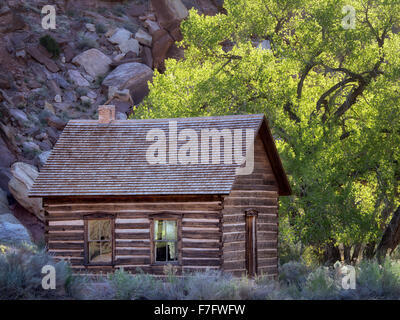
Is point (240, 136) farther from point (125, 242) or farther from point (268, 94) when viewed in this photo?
point (268, 94)

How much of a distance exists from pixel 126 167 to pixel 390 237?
9666 millimetres

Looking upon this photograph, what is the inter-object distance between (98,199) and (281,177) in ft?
20.4

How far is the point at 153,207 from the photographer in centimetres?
1859

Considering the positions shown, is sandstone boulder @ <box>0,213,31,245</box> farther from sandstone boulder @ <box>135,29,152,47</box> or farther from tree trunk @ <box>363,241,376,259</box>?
sandstone boulder @ <box>135,29,152,47</box>

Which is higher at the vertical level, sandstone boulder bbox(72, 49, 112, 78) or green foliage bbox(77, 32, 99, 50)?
green foliage bbox(77, 32, 99, 50)

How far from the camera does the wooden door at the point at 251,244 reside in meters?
19.7

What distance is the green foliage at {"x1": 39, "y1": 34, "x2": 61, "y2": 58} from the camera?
2096 inches

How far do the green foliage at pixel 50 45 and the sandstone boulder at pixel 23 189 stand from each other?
66.7 ft

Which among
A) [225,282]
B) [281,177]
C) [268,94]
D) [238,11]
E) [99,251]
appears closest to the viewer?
[225,282]

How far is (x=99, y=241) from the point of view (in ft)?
63.6

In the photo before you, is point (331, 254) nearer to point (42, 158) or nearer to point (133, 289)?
point (133, 289)

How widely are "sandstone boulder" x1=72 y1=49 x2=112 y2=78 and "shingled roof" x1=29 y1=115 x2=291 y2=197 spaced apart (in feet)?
114

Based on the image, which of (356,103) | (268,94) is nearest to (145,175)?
(268,94)

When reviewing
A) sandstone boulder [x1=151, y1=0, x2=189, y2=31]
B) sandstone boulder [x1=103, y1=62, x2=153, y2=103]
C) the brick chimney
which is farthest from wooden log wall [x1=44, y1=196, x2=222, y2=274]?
sandstone boulder [x1=151, y1=0, x2=189, y2=31]
